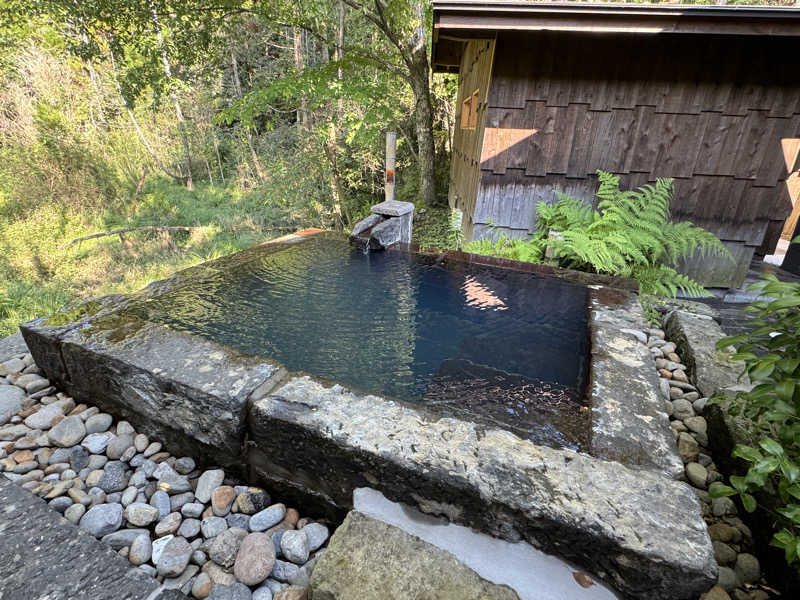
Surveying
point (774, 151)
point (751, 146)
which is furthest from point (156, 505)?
point (774, 151)

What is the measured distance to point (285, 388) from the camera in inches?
56.4

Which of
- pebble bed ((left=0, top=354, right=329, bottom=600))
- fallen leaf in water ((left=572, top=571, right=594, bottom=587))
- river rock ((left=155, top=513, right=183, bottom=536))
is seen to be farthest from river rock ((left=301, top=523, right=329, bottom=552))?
fallen leaf in water ((left=572, top=571, right=594, bottom=587))

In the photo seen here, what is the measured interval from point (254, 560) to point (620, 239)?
11.5 feet

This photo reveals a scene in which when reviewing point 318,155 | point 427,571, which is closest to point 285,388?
point 427,571

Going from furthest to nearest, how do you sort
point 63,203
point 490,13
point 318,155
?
point 318,155 → point 63,203 → point 490,13

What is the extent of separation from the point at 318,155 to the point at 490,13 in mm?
6383

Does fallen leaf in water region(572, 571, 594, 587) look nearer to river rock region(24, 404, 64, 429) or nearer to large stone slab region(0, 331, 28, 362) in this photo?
river rock region(24, 404, 64, 429)

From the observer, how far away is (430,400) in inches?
65.9

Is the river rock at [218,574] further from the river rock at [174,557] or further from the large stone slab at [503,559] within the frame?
the large stone slab at [503,559]

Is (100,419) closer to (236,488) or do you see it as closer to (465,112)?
(236,488)

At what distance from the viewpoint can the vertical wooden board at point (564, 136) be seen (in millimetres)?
3926

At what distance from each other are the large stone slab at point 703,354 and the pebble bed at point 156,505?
199 cm

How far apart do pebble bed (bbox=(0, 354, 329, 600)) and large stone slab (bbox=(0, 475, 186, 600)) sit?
0.56ft

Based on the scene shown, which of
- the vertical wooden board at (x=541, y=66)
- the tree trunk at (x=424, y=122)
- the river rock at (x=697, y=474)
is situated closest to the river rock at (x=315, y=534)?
the river rock at (x=697, y=474)
